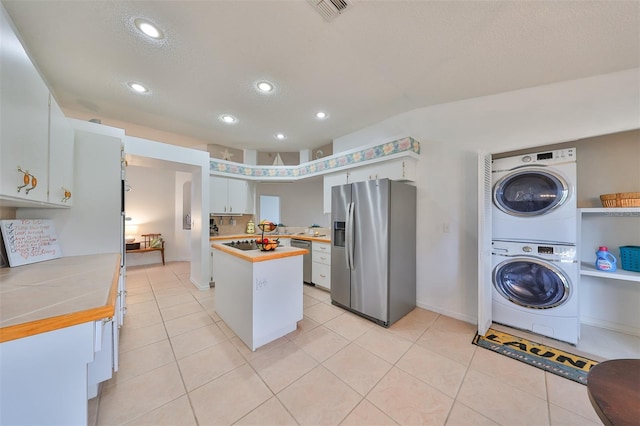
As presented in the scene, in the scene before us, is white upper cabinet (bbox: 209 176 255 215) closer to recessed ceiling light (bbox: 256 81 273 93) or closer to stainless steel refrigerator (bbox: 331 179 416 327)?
recessed ceiling light (bbox: 256 81 273 93)

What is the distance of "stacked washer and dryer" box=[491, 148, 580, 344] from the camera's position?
1.98 meters

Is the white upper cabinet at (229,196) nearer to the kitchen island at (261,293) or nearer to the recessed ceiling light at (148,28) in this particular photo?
the kitchen island at (261,293)

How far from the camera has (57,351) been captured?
739 millimetres

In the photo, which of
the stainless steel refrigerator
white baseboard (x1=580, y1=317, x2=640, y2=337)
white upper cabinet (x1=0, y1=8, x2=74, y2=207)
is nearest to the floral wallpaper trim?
the stainless steel refrigerator

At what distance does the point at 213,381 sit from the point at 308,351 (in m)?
0.79

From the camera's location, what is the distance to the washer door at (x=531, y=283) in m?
2.03

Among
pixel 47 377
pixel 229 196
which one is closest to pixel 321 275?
pixel 229 196

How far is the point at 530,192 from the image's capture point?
7.27 ft

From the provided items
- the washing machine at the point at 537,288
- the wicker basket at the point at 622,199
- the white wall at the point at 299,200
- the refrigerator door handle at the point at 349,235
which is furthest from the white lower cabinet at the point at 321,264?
the wicker basket at the point at 622,199

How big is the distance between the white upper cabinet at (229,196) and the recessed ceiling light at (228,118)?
116 centimetres

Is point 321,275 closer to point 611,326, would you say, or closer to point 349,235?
point 349,235

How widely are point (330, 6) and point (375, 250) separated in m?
2.21

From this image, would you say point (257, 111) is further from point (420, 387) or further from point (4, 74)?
point (420, 387)

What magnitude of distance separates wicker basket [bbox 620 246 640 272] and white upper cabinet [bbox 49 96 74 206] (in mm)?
4723
